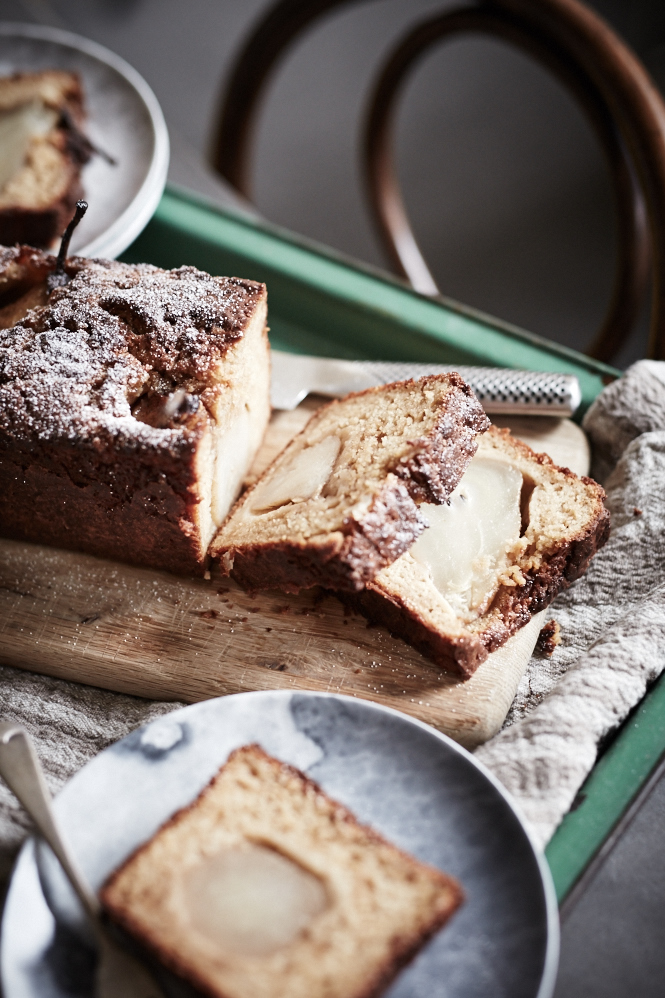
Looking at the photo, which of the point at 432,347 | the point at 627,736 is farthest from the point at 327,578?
the point at 432,347

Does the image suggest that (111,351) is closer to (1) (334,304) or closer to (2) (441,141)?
(1) (334,304)

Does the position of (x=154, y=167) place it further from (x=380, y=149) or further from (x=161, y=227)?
(x=380, y=149)

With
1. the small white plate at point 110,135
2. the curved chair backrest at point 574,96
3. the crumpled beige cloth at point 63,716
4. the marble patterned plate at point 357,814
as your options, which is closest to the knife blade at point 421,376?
the curved chair backrest at point 574,96

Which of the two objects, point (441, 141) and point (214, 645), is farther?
point (441, 141)

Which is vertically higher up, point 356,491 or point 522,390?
point 522,390

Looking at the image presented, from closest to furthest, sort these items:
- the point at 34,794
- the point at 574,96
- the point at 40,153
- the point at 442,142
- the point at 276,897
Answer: the point at 276,897 < the point at 34,794 < the point at 40,153 < the point at 574,96 < the point at 442,142

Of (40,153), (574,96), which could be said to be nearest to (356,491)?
(40,153)

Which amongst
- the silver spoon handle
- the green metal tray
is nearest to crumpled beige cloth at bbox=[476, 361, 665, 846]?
the green metal tray
